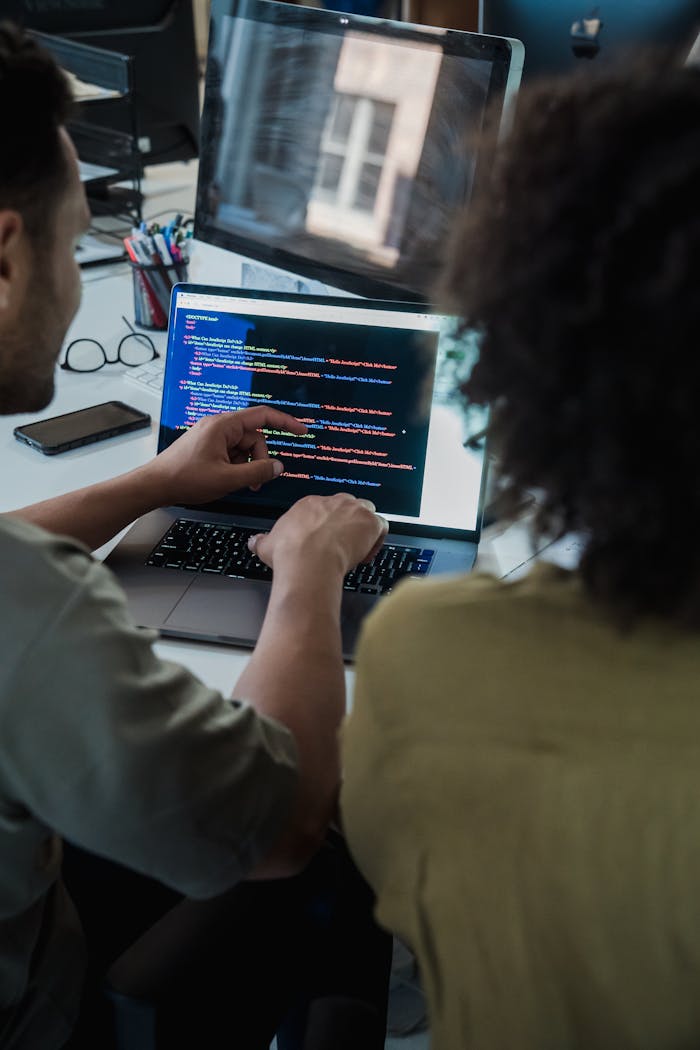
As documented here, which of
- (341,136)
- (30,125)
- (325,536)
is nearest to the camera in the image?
(30,125)

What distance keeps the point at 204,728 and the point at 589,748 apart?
0.26 meters

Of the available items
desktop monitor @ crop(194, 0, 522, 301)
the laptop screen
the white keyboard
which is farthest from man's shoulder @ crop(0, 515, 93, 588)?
the white keyboard

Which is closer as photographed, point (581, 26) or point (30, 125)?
point (30, 125)

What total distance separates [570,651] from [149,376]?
118 cm

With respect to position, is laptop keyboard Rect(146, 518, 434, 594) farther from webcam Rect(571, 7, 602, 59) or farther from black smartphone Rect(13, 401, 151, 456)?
webcam Rect(571, 7, 602, 59)

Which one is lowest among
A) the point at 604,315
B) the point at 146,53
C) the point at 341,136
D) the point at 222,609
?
the point at 222,609

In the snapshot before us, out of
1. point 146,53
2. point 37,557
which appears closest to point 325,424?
point 37,557

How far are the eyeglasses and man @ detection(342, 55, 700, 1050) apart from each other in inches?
46.0

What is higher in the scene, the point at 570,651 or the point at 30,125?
the point at 30,125

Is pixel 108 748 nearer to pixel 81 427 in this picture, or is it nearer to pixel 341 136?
pixel 81 427

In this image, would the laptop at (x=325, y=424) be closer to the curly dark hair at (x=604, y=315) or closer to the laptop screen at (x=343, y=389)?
the laptop screen at (x=343, y=389)

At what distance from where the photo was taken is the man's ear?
715mm

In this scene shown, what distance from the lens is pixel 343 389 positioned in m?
1.15

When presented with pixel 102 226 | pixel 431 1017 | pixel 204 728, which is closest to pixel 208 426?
pixel 204 728
